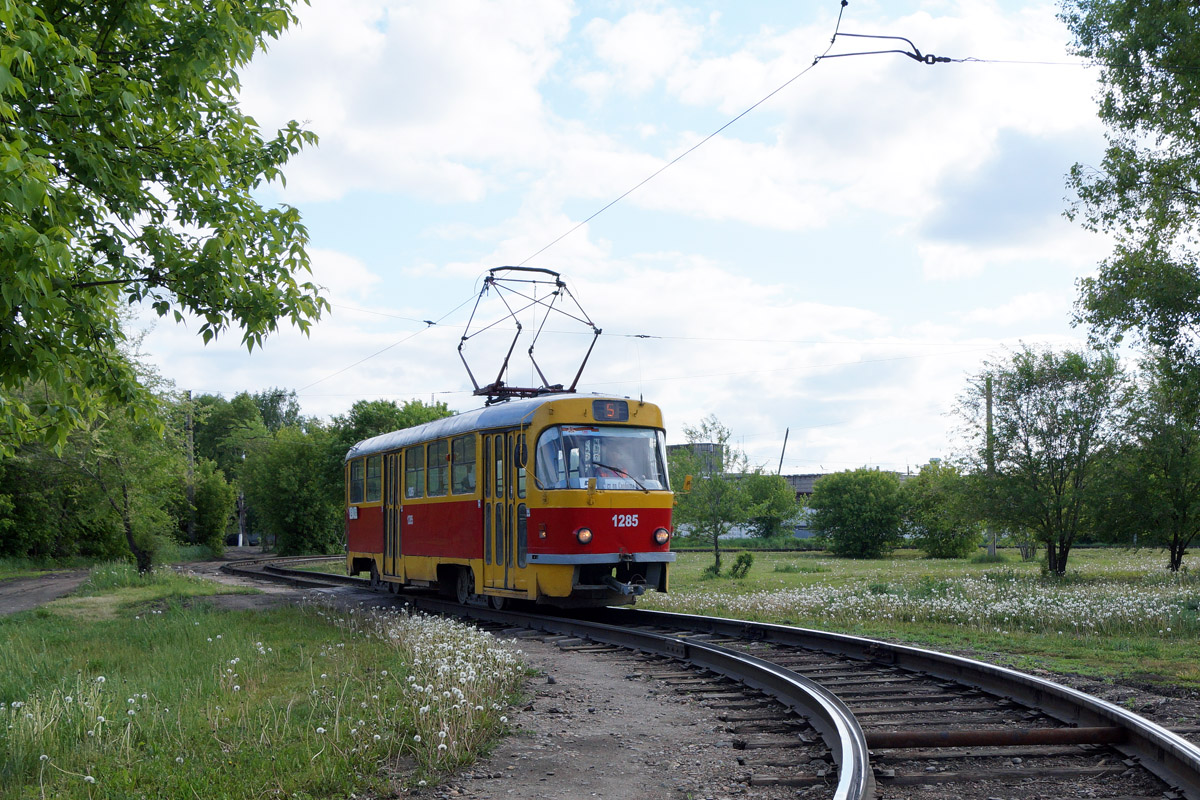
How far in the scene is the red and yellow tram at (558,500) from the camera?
13781mm

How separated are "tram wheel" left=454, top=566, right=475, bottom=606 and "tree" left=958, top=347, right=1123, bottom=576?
14.0 meters

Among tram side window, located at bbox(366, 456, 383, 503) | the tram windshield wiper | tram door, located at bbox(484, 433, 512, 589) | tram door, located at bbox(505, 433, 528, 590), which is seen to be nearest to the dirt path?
tram side window, located at bbox(366, 456, 383, 503)

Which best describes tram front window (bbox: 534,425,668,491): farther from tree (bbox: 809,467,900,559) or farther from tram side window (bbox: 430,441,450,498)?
tree (bbox: 809,467,900,559)

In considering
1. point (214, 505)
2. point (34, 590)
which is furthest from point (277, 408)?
point (34, 590)

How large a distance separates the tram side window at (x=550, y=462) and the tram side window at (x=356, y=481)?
9086 mm

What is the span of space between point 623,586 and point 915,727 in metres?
7.36

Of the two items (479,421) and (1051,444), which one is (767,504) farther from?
(479,421)

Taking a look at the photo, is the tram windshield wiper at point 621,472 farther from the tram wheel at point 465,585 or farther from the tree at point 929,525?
the tree at point 929,525

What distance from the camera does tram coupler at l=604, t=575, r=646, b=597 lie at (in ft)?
46.1

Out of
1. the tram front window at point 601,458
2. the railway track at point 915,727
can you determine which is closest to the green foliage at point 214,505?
the tram front window at point 601,458

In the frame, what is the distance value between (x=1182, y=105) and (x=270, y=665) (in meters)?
19.3

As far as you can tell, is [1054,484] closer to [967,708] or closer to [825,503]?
[967,708]

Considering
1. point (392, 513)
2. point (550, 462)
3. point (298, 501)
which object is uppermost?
point (550, 462)

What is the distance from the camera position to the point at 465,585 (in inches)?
655
